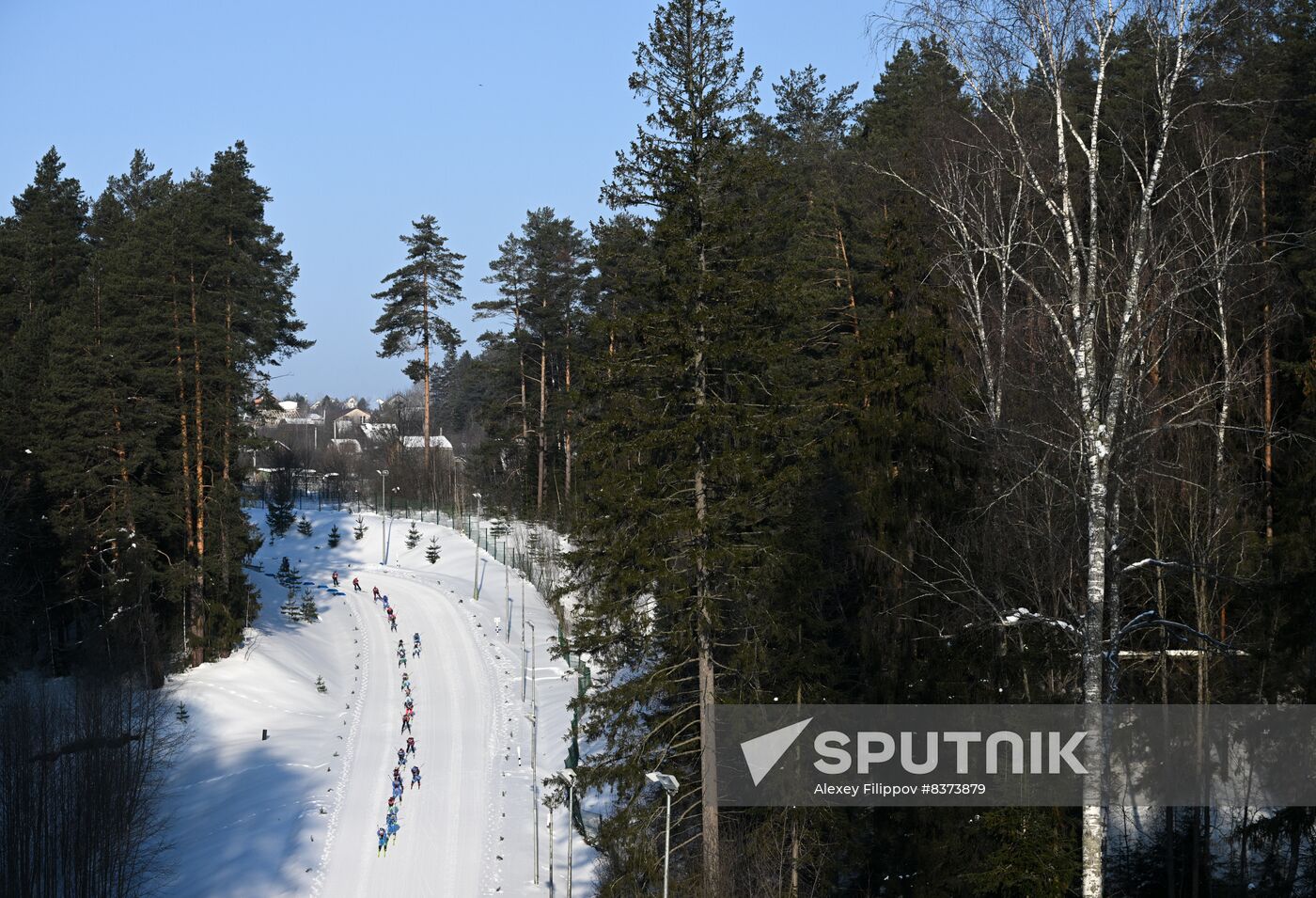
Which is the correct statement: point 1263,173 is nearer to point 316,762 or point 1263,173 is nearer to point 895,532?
point 895,532

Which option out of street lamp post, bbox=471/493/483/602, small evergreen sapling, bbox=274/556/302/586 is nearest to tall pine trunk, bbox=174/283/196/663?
small evergreen sapling, bbox=274/556/302/586

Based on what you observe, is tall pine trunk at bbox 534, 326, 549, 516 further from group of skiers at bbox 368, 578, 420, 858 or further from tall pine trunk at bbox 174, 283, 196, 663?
tall pine trunk at bbox 174, 283, 196, 663

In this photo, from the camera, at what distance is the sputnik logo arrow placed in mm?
19531

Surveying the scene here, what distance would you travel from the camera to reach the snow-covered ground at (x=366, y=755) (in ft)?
94.6

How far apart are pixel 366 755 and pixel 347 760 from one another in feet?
2.22

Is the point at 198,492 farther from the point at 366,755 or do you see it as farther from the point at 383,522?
the point at 383,522

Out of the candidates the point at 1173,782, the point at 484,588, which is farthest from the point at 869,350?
the point at 484,588

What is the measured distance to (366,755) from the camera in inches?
1471

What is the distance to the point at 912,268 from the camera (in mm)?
21562

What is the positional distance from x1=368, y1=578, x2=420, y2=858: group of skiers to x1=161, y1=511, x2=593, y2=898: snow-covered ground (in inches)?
10.5

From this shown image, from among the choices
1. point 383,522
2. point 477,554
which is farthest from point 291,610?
point 383,522

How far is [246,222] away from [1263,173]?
37616 millimetres

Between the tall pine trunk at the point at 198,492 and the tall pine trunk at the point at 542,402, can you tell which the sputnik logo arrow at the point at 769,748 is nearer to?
the tall pine trunk at the point at 198,492

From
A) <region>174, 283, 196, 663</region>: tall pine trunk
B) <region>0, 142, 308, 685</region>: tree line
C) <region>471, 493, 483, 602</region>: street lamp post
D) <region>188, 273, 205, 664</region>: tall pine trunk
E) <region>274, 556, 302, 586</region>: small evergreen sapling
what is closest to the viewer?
<region>0, 142, 308, 685</region>: tree line
